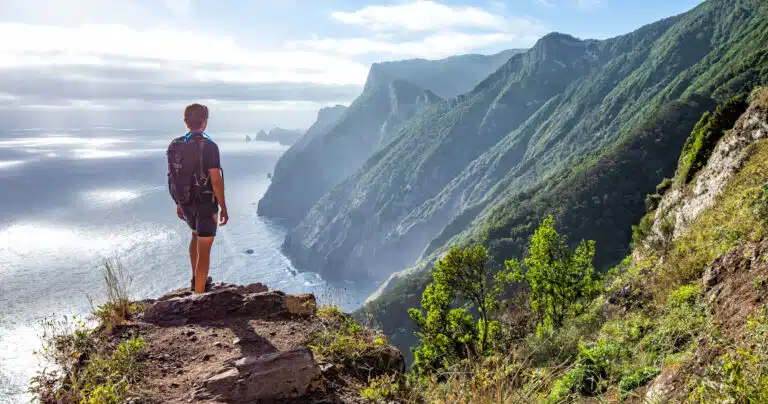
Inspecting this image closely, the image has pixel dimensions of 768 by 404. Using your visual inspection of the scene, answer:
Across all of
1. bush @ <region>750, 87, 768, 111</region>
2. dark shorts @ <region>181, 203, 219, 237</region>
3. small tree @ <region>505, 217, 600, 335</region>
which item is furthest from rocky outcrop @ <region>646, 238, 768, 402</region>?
small tree @ <region>505, 217, 600, 335</region>

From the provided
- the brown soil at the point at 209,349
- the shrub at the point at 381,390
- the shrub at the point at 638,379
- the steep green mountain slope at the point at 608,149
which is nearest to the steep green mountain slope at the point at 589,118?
the steep green mountain slope at the point at 608,149

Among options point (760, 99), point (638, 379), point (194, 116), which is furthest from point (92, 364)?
point (760, 99)

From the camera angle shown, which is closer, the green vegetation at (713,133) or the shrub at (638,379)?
the shrub at (638,379)

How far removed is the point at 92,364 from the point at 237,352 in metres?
1.34

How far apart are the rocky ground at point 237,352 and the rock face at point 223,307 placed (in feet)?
0.04

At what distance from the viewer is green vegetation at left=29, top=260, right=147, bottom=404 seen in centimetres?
403

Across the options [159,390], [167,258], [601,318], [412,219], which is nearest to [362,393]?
[159,390]

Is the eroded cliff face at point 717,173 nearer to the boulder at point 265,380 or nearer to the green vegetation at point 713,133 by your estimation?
the green vegetation at point 713,133

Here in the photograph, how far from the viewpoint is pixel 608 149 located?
106 metres

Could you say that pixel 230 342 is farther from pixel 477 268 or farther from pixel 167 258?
pixel 167 258

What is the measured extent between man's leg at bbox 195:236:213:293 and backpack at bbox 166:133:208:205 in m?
0.63

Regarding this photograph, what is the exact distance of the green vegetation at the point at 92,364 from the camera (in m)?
4.03

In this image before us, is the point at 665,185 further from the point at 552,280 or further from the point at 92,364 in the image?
the point at 92,364

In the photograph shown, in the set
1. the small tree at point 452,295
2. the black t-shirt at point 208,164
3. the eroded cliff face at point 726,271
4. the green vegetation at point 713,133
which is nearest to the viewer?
the eroded cliff face at point 726,271
